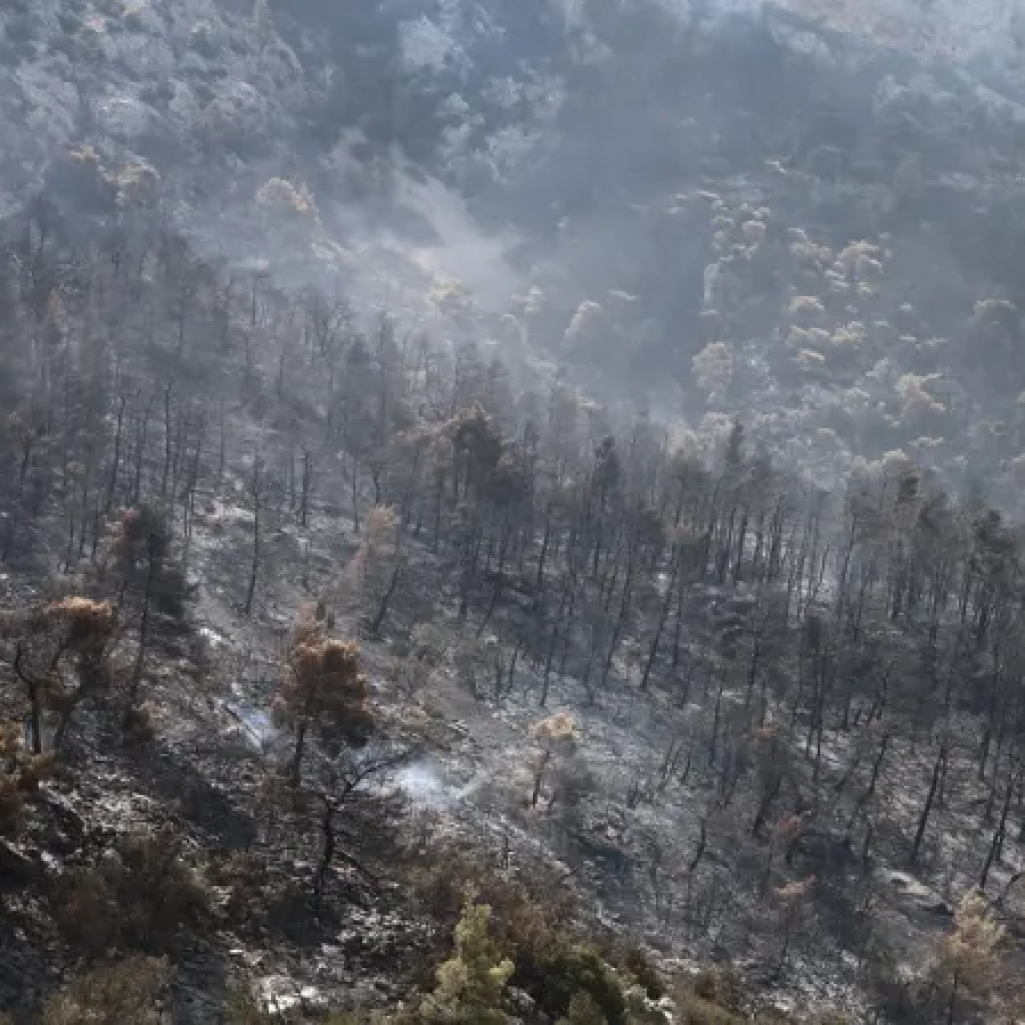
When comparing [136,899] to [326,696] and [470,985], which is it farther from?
[326,696]

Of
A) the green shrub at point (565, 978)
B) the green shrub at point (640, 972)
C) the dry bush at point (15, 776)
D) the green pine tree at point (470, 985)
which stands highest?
the dry bush at point (15, 776)

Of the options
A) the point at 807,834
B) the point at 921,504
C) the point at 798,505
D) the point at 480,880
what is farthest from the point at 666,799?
the point at 798,505

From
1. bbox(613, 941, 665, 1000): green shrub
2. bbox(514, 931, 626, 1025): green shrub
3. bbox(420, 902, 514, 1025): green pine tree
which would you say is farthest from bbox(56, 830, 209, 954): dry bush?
bbox(613, 941, 665, 1000): green shrub

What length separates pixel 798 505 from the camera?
13612 cm

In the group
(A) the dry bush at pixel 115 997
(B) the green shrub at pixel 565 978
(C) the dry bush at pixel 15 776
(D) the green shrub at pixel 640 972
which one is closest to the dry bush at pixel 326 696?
(C) the dry bush at pixel 15 776

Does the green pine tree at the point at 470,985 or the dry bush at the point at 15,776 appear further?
the dry bush at the point at 15,776

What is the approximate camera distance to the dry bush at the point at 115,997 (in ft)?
86.8

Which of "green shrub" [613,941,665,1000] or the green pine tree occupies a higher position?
the green pine tree

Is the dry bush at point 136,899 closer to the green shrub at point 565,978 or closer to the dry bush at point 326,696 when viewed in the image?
the green shrub at point 565,978

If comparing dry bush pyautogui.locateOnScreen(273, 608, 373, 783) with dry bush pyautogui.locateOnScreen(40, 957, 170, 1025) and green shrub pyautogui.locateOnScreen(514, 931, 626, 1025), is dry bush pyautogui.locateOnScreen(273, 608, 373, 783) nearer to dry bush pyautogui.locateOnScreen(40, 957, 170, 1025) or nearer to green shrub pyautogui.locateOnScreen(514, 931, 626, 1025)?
green shrub pyautogui.locateOnScreen(514, 931, 626, 1025)

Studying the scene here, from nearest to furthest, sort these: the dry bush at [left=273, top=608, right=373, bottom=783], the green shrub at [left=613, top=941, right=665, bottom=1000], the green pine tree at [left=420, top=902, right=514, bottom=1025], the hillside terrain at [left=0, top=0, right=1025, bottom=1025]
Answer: the green pine tree at [left=420, top=902, right=514, bottom=1025], the hillside terrain at [left=0, top=0, right=1025, bottom=1025], the green shrub at [left=613, top=941, right=665, bottom=1000], the dry bush at [left=273, top=608, right=373, bottom=783]

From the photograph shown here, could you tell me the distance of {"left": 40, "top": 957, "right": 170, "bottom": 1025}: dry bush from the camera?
86.8 feet

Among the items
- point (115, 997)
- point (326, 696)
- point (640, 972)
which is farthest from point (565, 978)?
point (326, 696)

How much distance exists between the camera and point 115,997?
28.1 m
